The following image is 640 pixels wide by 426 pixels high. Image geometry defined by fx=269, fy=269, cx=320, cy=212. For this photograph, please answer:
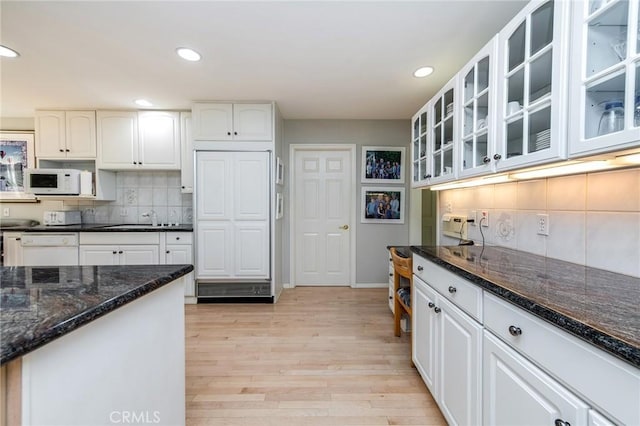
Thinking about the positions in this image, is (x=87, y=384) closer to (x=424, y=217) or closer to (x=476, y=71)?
(x=476, y=71)

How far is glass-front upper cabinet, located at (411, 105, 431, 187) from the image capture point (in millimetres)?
2361

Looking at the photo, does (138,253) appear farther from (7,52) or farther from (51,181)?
(7,52)

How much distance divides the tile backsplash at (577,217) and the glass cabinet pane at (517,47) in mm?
644

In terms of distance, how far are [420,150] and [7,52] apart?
11.4 ft

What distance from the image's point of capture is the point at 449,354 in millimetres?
1349

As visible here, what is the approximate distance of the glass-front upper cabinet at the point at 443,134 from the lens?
6.10 feet

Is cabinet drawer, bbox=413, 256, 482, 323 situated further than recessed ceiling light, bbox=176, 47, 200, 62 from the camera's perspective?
No

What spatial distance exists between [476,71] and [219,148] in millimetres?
2614

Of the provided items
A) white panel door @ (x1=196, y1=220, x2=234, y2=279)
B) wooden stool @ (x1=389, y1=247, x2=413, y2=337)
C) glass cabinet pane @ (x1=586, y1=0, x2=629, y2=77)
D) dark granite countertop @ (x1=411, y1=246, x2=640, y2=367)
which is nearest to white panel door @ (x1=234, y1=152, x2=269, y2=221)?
white panel door @ (x1=196, y1=220, x2=234, y2=279)

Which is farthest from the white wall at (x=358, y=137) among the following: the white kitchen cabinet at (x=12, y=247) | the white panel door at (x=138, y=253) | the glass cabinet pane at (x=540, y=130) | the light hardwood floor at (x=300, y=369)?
the white kitchen cabinet at (x=12, y=247)

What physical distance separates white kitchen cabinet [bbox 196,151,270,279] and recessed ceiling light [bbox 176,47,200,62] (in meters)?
1.09

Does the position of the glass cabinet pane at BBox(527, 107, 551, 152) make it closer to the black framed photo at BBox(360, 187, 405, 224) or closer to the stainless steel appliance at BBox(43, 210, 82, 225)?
the black framed photo at BBox(360, 187, 405, 224)

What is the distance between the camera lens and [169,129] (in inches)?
132

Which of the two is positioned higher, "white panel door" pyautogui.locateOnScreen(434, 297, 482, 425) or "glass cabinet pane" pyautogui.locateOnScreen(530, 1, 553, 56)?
"glass cabinet pane" pyautogui.locateOnScreen(530, 1, 553, 56)
